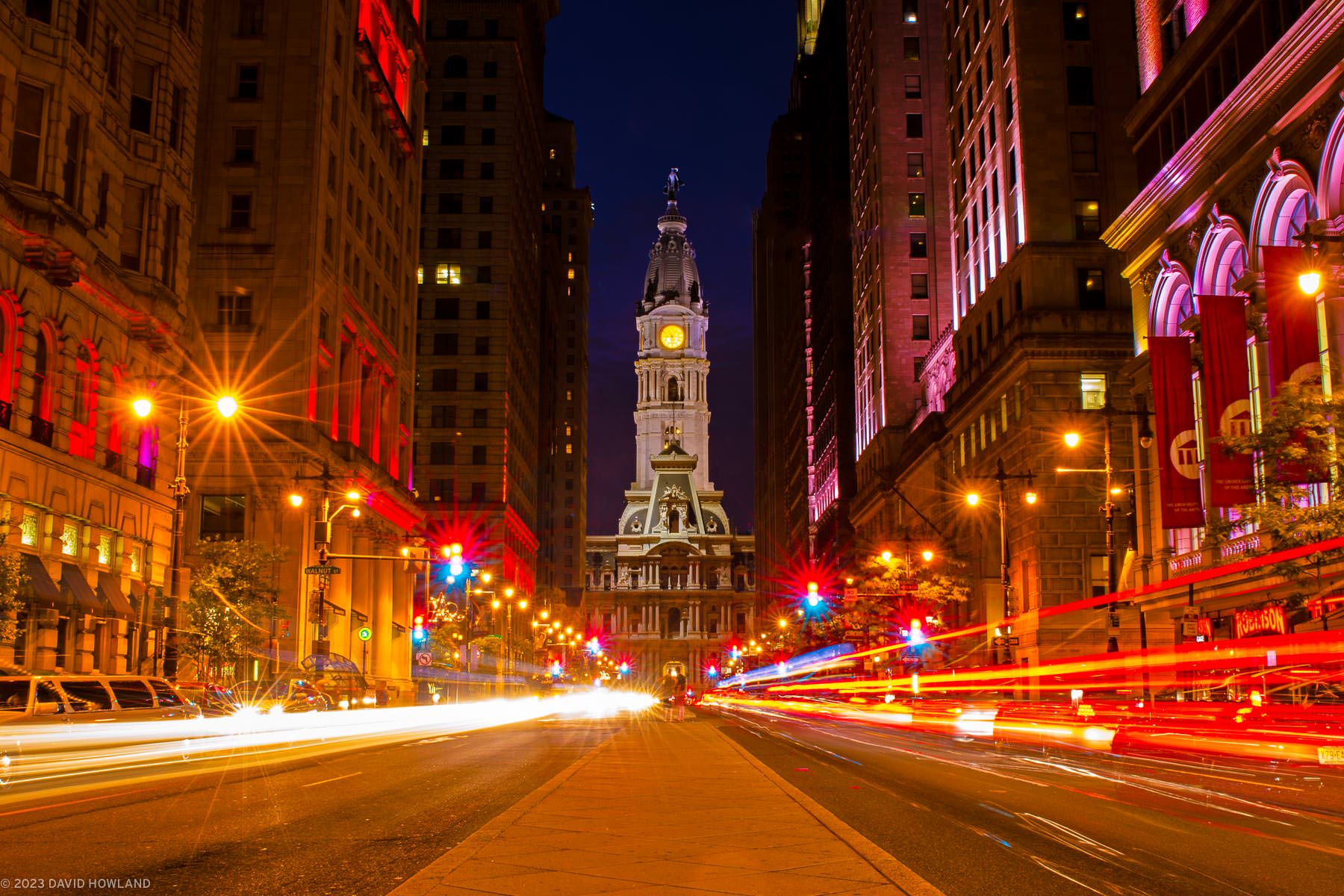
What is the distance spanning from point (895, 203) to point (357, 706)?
5666 cm

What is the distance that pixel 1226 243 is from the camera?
44438 millimetres

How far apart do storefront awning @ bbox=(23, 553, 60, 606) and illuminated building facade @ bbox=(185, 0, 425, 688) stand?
1830 centimetres

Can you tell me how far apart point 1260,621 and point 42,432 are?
35.3 meters

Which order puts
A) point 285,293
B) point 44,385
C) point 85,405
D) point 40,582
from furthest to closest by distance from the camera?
point 285,293
point 85,405
point 44,385
point 40,582

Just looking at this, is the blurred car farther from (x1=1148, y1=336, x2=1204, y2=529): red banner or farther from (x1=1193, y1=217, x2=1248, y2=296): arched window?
(x1=1193, y1=217, x2=1248, y2=296): arched window

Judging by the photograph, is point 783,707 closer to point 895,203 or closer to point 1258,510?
point 895,203

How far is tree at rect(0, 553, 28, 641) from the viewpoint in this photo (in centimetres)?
3133

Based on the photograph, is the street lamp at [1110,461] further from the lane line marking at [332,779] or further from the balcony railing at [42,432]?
the balcony railing at [42,432]

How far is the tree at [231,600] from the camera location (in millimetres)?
46531

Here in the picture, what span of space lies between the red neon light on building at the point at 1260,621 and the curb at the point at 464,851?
2778 centimetres

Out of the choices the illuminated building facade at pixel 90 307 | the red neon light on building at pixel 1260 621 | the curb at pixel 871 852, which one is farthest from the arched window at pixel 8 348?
the red neon light on building at pixel 1260 621

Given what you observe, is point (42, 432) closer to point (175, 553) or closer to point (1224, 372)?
point (175, 553)

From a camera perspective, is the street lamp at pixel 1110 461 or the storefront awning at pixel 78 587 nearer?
the storefront awning at pixel 78 587

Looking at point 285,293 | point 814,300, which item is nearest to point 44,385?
point 285,293
